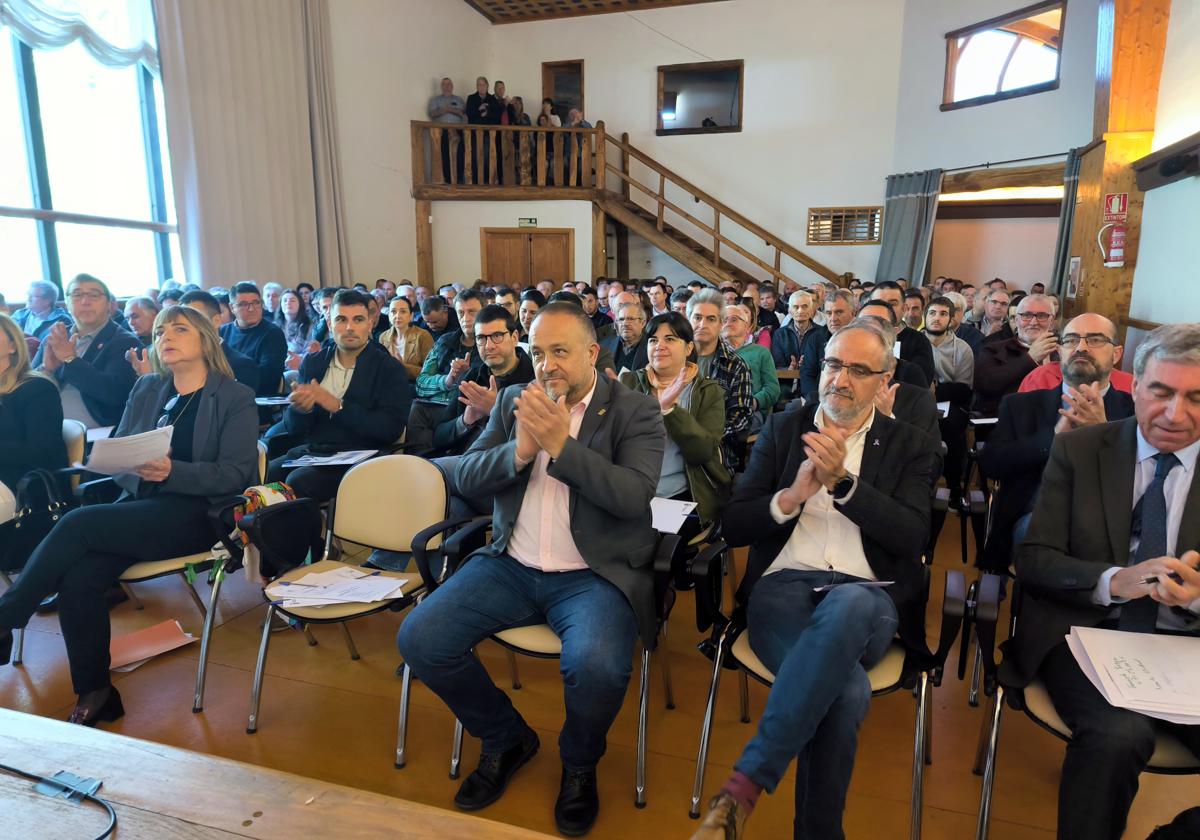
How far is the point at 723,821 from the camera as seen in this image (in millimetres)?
1363

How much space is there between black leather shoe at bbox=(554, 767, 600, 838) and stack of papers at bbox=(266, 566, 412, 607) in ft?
2.47

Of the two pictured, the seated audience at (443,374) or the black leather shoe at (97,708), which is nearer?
the black leather shoe at (97,708)

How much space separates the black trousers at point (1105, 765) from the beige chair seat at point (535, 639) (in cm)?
116

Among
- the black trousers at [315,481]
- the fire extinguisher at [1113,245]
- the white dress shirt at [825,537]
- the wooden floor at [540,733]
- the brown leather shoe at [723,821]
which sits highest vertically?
the fire extinguisher at [1113,245]

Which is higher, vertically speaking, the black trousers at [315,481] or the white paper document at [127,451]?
the white paper document at [127,451]

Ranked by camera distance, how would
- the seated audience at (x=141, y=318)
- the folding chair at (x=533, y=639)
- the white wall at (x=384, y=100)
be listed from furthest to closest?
the white wall at (x=384, y=100) → the seated audience at (x=141, y=318) → the folding chair at (x=533, y=639)

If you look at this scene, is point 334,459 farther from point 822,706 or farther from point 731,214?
point 731,214

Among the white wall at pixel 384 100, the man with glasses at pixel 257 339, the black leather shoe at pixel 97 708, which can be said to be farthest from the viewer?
the white wall at pixel 384 100

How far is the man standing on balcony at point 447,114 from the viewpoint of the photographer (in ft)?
35.5

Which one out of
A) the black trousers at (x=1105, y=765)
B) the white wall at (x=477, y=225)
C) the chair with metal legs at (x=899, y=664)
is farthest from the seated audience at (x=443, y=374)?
the white wall at (x=477, y=225)

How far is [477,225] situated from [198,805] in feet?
34.5

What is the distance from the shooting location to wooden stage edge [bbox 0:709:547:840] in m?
1.09

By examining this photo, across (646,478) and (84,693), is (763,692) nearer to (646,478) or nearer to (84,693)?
(646,478)

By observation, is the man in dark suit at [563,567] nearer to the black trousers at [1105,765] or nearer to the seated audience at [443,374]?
the black trousers at [1105,765]
